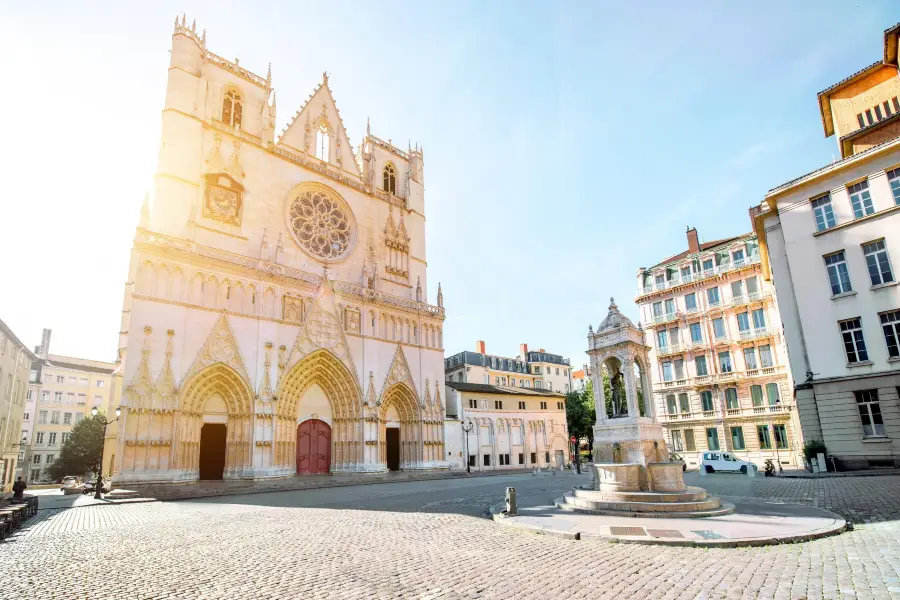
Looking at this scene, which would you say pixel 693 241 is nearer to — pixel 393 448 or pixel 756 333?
pixel 756 333

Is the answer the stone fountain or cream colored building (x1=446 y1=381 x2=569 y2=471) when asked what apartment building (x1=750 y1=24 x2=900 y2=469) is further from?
cream colored building (x1=446 y1=381 x2=569 y2=471)

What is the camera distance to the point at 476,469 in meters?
44.1

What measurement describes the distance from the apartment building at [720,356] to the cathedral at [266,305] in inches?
745

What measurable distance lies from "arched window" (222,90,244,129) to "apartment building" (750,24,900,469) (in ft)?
109

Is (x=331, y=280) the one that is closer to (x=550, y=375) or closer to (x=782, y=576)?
(x=782, y=576)

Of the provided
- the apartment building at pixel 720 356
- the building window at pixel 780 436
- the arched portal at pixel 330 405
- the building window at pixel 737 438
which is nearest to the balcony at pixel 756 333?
the apartment building at pixel 720 356

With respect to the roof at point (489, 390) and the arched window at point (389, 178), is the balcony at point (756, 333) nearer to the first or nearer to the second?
the roof at point (489, 390)

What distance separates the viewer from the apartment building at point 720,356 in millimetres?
34750

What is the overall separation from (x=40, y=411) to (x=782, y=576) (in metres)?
79.8

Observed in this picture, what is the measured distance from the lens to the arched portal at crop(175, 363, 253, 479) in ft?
85.8

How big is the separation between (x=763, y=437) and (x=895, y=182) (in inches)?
792

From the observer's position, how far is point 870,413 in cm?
2178

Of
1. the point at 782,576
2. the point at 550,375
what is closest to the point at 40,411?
the point at 550,375

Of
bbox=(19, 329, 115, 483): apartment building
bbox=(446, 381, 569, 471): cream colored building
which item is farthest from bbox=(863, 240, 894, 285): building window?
bbox=(19, 329, 115, 483): apartment building
